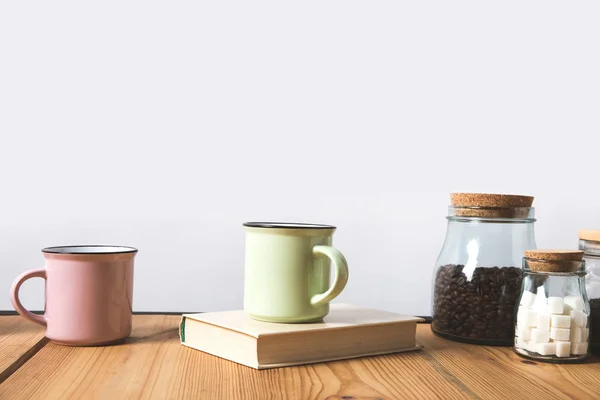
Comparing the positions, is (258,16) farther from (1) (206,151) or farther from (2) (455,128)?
(2) (455,128)

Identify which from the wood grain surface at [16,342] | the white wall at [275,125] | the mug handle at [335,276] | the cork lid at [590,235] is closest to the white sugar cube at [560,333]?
the cork lid at [590,235]

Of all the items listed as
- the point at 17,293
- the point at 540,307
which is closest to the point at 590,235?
Result: the point at 540,307

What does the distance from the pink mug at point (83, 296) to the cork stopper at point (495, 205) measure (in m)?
0.49

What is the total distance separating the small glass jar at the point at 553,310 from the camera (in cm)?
91

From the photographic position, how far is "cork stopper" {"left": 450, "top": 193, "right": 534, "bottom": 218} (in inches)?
40.4

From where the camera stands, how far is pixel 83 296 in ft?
3.07

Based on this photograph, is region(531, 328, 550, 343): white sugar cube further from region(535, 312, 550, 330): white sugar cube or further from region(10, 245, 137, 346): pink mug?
region(10, 245, 137, 346): pink mug

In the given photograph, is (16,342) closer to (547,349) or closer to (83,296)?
(83,296)

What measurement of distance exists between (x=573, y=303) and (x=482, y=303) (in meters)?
0.13

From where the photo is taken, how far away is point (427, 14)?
140 centimetres

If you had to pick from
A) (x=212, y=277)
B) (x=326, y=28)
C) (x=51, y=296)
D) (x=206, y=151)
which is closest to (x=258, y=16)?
(x=326, y=28)

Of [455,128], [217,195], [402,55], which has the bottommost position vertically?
[217,195]

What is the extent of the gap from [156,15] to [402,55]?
48 centimetres

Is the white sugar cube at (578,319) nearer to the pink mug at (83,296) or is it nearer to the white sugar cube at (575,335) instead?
the white sugar cube at (575,335)
